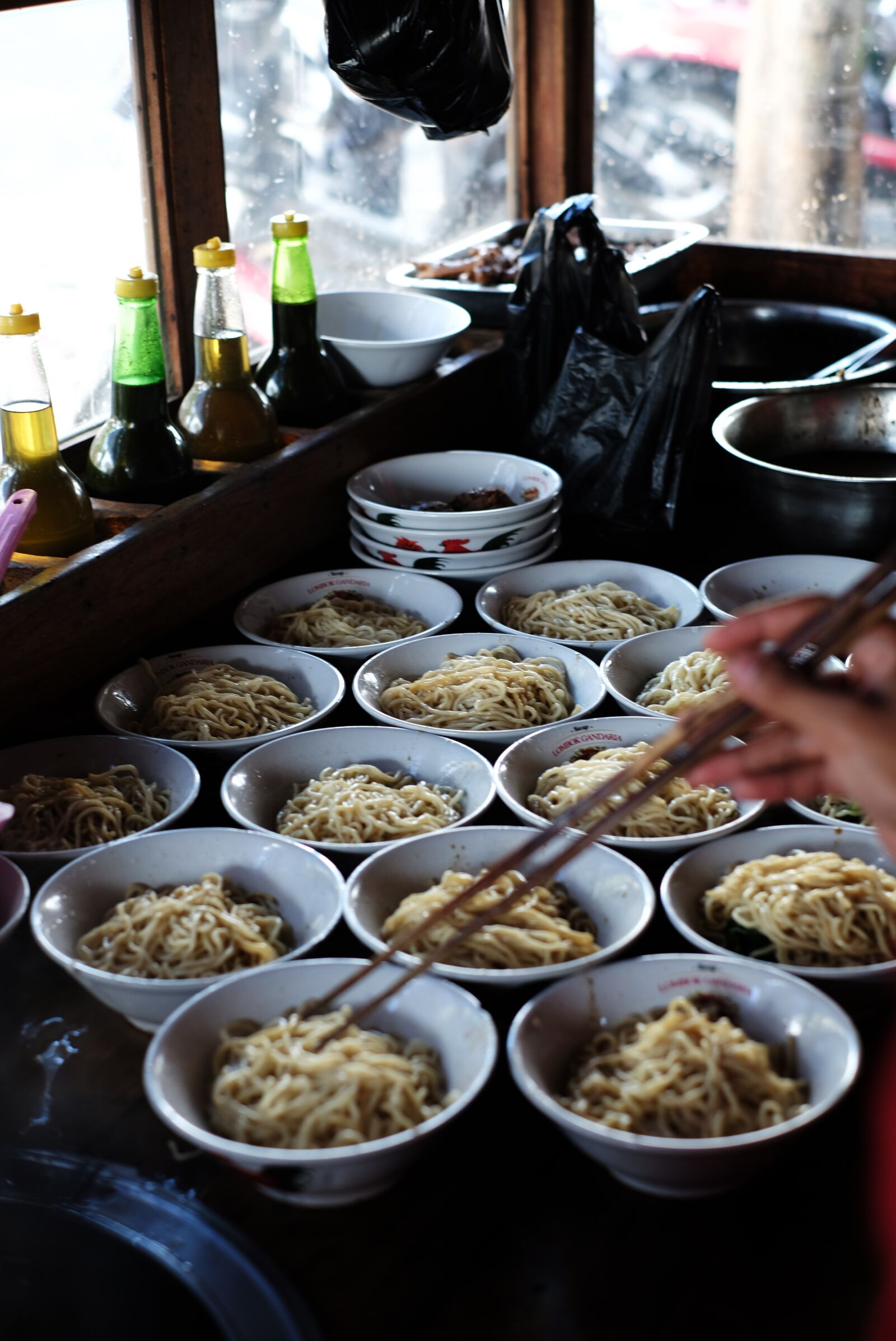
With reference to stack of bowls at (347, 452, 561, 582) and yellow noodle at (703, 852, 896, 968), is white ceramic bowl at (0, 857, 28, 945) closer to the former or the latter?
yellow noodle at (703, 852, 896, 968)

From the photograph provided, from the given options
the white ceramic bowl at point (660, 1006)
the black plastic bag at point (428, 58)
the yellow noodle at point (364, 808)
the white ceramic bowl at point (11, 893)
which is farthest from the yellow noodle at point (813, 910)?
the black plastic bag at point (428, 58)

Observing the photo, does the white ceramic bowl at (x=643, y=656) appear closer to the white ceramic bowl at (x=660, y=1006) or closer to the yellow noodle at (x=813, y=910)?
the yellow noodle at (x=813, y=910)

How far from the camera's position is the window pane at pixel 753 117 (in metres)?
5.28

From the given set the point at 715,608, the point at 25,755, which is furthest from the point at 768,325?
the point at 25,755

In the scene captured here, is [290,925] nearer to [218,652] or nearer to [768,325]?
[218,652]

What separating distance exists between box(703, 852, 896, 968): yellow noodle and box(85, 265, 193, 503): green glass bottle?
1.47m

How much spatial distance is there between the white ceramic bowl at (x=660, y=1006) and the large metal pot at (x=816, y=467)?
151 cm

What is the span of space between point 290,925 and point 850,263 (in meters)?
3.48

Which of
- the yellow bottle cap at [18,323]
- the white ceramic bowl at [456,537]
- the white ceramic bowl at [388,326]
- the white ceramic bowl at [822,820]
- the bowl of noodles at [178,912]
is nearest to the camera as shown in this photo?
the bowl of noodles at [178,912]

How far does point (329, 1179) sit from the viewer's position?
55.4 inches

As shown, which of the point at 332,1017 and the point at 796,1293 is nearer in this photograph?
the point at 796,1293

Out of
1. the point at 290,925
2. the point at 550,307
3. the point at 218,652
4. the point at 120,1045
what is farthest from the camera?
the point at 550,307

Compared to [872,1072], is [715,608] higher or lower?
higher

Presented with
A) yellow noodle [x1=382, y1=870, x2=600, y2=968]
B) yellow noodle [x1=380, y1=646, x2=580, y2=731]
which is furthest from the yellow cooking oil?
yellow noodle [x1=382, y1=870, x2=600, y2=968]
